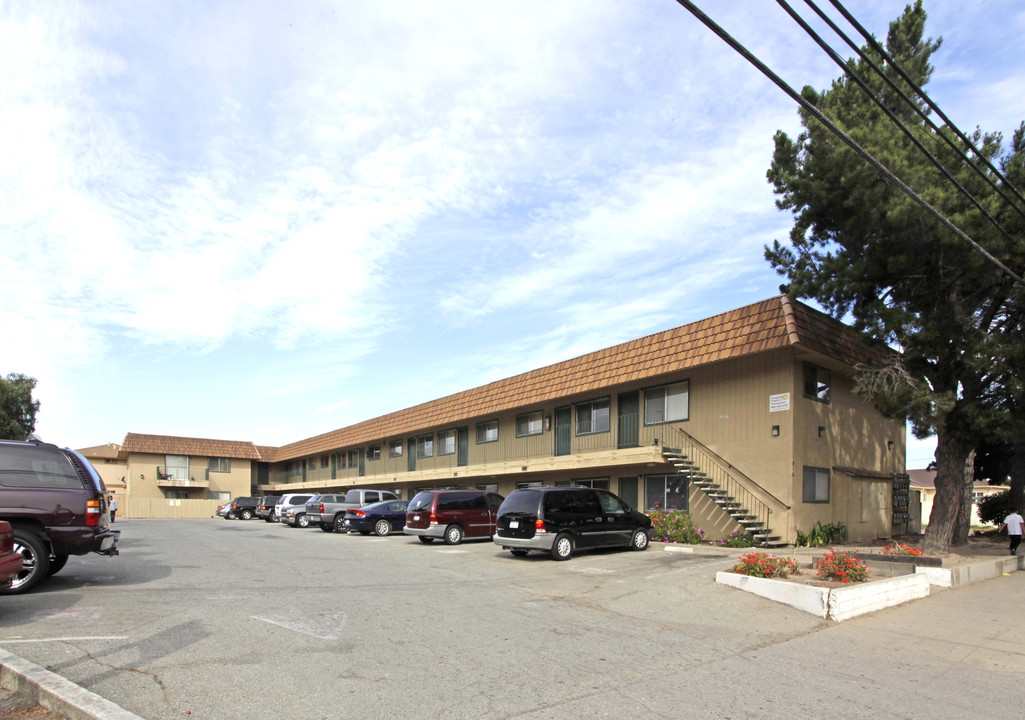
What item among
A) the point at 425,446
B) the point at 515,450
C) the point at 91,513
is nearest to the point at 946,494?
the point at 515,450

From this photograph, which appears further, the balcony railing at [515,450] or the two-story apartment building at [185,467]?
the two-story apartment building at [185,467]

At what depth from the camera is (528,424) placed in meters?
28.4

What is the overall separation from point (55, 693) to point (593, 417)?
68.2ft

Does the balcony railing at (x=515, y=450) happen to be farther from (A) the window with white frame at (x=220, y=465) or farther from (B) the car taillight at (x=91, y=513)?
(A) the window with white frame at (x=220, y=465)

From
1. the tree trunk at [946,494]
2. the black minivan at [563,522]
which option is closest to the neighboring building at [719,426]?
the tree trunk at [946,494]

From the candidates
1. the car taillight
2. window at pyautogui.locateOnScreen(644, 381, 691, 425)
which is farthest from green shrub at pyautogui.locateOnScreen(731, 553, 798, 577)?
window at pyautogui.locateOnScreen(644, 381, 691, 425)

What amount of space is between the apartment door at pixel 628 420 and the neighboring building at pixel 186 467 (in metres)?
40.0

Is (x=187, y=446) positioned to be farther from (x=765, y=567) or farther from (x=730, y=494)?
(x=765, y=567)

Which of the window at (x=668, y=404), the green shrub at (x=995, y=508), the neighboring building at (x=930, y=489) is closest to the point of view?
the window at (x=668, y=404)

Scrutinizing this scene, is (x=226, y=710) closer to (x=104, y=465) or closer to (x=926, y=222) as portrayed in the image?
(x=926, y=222)

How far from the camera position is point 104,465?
198ft

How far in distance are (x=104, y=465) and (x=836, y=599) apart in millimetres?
63045

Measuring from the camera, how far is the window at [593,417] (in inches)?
966

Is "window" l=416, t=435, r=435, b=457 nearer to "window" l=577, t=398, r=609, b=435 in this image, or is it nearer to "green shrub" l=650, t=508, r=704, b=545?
"window" l=577, t=398, r=609, b=435
